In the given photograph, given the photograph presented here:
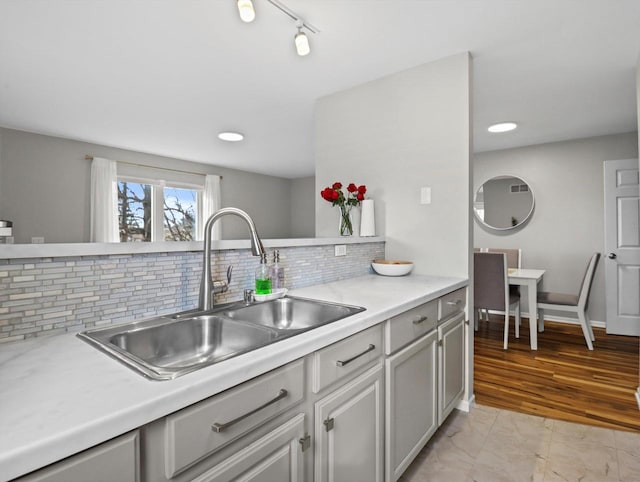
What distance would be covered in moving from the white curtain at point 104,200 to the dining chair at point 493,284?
4.44m

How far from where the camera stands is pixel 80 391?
631 mm

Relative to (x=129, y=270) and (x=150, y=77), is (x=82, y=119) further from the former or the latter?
(x=129, y=270)

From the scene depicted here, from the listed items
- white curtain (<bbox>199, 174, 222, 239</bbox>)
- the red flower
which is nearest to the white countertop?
the red flower

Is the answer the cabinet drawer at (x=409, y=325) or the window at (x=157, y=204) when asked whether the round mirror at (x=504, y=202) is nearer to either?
the cabinet drawer at (x=409, y=325)

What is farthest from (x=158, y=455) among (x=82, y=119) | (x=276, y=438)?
(x=82, y=119)

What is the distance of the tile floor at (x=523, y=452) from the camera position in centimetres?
158

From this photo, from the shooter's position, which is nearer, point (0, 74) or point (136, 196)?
point (0, 74)

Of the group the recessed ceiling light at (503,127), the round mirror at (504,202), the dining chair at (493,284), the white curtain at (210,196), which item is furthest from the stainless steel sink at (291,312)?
the white curtain at (210,196)

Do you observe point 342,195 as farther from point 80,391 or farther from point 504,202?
point 504,202

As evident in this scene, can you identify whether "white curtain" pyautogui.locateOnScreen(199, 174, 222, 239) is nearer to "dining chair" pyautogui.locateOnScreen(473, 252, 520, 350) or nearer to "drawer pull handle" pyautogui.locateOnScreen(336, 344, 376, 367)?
"dining chair" pyautogui.locateOnScreen(473, 252, 520, 350)

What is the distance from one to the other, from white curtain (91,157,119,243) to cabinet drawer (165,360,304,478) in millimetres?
4551

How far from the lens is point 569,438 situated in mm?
1854

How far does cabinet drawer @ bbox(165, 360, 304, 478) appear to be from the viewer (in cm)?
63

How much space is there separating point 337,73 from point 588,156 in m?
3.36
